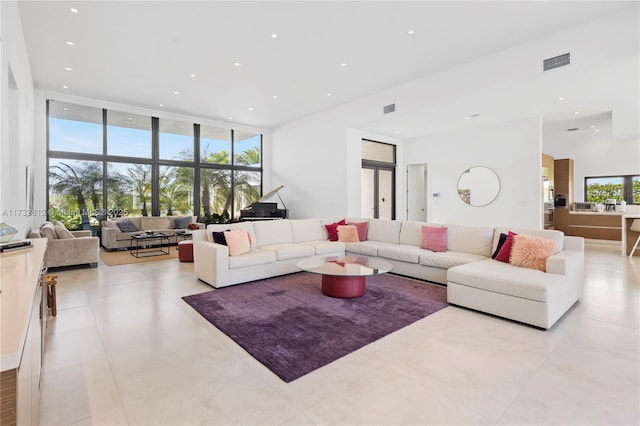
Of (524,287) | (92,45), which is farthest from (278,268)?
Result: (92,45)

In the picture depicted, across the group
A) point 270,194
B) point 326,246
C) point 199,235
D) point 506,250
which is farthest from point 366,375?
point 270,194

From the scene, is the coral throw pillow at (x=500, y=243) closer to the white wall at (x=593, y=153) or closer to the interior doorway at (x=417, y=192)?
the interior doorway at (x=417, y=192)

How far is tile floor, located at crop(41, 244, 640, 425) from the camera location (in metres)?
1.86

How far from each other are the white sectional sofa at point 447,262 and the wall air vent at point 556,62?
2.49 metres

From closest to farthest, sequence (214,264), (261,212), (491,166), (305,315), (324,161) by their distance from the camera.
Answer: (305,315), (214,264), (491,166), (324,161), (261,212)

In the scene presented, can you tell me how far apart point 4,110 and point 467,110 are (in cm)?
739

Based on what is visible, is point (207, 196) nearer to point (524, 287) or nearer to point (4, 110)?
point (4, 110)

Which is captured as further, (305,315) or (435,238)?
(435,238)

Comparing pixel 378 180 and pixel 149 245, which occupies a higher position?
pixel 378 180

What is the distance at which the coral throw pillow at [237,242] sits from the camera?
15.4 feet

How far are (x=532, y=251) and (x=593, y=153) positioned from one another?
877 centimetres

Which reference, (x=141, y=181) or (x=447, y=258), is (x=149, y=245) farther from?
(x=447, y=258)

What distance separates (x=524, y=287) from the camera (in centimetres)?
314

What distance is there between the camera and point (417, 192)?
9.85 meters
